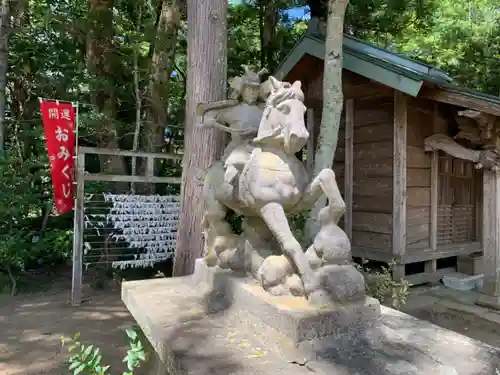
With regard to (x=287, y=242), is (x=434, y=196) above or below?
above

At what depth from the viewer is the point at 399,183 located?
A: 6.48 meters

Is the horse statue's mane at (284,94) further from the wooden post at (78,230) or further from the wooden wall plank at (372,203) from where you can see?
the wooden wall plank at (372,203)

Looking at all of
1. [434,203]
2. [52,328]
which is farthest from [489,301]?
[52,328]

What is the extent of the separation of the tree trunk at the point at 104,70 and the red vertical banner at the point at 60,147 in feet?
5.14

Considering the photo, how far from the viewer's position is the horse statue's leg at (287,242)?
236 centimetres

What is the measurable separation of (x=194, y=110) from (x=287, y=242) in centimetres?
252

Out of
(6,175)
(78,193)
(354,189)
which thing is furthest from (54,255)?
(354,189)

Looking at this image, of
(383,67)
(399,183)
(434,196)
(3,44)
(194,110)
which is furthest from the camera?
(3,44)

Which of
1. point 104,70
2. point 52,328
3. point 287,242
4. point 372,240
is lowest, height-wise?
point 52,328

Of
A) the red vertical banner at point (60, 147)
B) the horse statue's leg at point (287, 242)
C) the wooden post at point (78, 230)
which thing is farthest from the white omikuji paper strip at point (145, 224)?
the horse statue's leg at point (287, 242)

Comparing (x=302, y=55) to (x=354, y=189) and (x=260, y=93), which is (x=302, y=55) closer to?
(x=354, y=189)

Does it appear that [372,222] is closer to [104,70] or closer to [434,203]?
[434,203]

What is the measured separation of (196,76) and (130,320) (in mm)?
3349

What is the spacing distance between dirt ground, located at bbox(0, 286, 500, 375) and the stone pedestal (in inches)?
84.7
